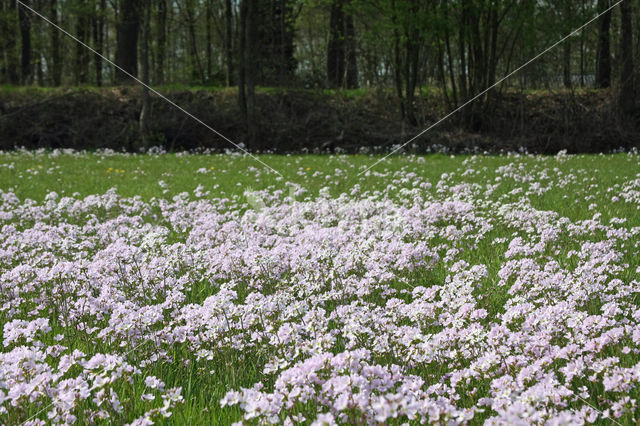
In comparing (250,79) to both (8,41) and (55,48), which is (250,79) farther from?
(8,41)

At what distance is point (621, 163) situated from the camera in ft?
44.2

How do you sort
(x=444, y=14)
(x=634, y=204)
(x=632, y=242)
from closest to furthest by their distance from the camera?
(x=632, y=242)
(x=634, y=204)
(x=444, y=14)

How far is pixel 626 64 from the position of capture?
21.9 meters

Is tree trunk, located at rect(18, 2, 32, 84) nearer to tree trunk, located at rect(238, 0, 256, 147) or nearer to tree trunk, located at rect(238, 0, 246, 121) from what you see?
tree trunk, located at rect(238, 0, 246, 121)

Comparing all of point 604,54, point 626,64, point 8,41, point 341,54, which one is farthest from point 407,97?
point 8,41

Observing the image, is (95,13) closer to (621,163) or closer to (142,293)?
(621,163)

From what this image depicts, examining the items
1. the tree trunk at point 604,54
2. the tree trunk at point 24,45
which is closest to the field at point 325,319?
the tree trunk at point 604,54

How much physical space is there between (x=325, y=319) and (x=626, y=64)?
23047mm

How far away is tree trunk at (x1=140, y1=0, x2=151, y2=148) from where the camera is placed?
790 inches

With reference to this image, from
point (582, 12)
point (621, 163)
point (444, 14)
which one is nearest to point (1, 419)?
point (621, 163)

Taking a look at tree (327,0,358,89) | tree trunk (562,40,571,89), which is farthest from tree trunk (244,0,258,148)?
tree trunk (562,40,571,89)

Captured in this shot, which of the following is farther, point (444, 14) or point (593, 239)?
point (444, 14)

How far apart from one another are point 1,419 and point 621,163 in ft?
46.0

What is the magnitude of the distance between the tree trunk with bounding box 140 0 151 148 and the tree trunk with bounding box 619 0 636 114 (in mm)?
17168
